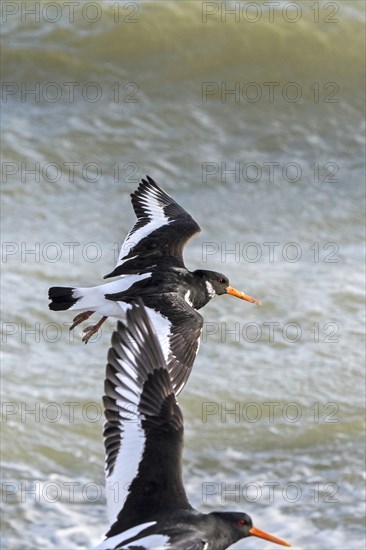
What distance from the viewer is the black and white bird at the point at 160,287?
6367 millimetres

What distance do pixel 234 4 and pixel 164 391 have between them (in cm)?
1105

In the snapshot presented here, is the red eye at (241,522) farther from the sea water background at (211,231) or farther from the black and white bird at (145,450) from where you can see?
the sea water background at (211,231)

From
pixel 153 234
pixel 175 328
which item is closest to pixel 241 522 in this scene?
pixel 175 328

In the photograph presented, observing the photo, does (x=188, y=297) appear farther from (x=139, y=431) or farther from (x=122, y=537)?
(x=122, y=537)

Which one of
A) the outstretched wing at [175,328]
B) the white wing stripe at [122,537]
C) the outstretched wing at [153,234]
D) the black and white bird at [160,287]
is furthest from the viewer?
the outstretched wing at [153,234]

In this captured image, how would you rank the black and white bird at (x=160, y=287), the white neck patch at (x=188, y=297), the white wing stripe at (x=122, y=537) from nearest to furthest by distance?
the white wing stripe at (x=122, y=537) → the black and white bird at (x=160, y=287) → the white neck patch at (x=188, y=297)

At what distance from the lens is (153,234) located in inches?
299

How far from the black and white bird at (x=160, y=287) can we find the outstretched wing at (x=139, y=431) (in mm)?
574

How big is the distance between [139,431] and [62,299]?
1.54 meters

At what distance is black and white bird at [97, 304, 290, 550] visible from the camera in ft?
16.8

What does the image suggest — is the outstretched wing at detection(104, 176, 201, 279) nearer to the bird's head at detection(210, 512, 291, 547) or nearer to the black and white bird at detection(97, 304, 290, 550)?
the black and white bird at detection(97, 304, 290, 550)

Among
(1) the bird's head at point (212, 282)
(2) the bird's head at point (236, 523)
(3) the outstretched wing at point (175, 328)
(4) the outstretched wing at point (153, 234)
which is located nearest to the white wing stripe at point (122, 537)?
(2) the bird's head at point (236, 523)

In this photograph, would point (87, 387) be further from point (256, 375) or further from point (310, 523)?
point (310, 523)

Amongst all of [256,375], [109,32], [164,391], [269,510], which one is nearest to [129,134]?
[109,32]
